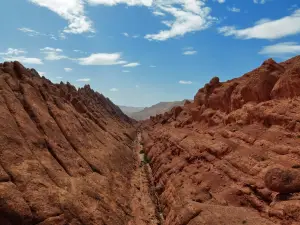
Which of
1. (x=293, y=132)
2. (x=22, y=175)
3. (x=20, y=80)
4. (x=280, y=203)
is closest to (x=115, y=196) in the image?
(x=22, y=175)

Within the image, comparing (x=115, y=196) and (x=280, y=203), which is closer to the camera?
(x=280, y=203)

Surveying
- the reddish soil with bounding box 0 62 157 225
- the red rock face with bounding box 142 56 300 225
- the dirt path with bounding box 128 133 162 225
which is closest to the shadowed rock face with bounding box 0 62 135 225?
the reddish soil with bounding box 0 62 157 225

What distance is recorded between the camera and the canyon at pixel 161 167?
70.7ft

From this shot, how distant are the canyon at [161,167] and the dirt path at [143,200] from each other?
129mm

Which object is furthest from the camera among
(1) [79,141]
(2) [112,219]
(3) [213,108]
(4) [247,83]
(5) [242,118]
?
(3) [213,108]

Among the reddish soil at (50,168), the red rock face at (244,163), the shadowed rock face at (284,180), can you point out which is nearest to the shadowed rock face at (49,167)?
the reddish soil at (50,168)

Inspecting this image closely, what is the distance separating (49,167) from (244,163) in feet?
63.6

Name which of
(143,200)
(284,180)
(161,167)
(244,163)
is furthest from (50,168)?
(284,180)

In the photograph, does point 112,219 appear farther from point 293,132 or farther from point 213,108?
point 213,108

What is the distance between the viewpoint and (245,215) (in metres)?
21.2

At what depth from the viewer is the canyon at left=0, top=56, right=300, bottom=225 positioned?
21.5 m

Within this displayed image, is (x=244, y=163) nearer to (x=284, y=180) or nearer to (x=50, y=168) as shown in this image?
(x=284, y=180)

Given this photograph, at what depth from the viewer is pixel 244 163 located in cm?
2839

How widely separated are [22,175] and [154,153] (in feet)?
110
